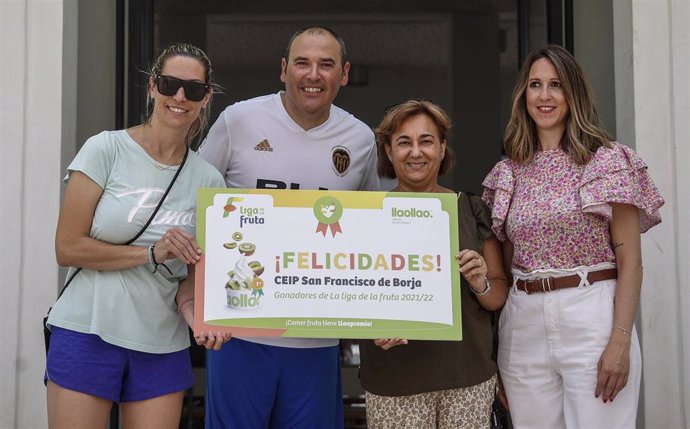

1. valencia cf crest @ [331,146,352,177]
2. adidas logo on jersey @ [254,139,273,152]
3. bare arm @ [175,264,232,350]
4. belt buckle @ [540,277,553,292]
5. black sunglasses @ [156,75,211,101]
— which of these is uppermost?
black sunglasses @ [156,75,211,101]

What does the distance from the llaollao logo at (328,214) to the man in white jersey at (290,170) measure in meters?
0.36

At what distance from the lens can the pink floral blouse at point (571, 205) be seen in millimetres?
2723

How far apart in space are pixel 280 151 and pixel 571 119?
3.54ft

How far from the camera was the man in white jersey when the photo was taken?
3068 mm

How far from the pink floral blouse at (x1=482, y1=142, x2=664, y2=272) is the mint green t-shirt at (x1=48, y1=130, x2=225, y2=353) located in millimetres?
1140

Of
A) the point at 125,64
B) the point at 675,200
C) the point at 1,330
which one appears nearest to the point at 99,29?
the point at 125,64

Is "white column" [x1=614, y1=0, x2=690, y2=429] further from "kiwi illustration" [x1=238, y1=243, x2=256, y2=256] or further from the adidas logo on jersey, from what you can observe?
"kiwi illustration" [x1=238, y1=243, x2=256, y2=256]

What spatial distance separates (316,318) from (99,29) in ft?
7.95

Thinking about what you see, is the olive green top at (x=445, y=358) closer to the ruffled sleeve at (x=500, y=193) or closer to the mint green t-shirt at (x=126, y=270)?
the ruffled sleeve at (x=500, y=193)

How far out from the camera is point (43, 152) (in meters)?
3.80

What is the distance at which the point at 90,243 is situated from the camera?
2.64 m

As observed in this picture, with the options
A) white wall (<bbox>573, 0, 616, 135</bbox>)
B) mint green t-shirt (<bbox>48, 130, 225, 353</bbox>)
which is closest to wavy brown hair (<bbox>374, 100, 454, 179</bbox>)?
mint green t-shirt (<bbox>48, 130, 225, 353</bbox>)

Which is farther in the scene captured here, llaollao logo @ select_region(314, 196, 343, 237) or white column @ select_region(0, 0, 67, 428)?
white column @ select_region(0, 0, 67, 428)

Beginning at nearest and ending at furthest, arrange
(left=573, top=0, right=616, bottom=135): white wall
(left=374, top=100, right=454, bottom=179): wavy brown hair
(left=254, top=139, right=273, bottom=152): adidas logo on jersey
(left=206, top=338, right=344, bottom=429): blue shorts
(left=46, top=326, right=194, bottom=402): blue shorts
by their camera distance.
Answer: (left=46, top=326, right=194, bottom=402): blue shorts
(left=374, top=100, right=454, bottom=179): wavy brown hair
(left=206, top=338, right=344, bottom=429): blue shorts
(left=254, top=139, right=273, bottom=152): adidas logo on jersey
(left=573, top=0, right=616, bottom=135): white wall
